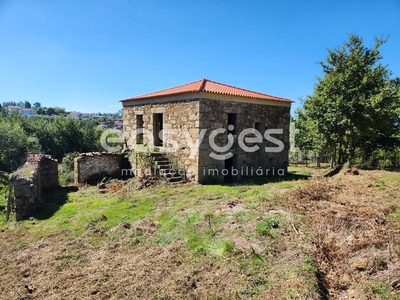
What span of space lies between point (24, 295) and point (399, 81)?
1923cm

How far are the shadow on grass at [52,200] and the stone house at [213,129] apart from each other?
13.1ft

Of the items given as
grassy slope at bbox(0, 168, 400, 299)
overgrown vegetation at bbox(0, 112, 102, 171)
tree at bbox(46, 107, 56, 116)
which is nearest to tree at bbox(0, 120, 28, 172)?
overgrown vegetation at bbox(0, 112, 102, 171)

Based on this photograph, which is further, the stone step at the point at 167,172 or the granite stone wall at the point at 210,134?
the stone step at the point at 167,172

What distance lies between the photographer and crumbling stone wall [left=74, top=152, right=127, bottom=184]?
11.9m

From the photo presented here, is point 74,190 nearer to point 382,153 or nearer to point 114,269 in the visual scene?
point 114,269

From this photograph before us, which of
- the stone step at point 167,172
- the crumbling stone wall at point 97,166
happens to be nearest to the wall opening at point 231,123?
the stone step at point 167,172

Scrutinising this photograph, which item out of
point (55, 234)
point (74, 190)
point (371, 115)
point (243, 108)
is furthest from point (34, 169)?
point (371, 115)

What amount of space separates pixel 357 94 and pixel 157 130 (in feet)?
34.6

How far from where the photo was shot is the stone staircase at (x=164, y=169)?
10562 mm

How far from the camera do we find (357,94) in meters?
13.0

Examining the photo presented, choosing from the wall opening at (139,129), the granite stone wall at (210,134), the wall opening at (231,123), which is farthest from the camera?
the wall opening at (139,129)

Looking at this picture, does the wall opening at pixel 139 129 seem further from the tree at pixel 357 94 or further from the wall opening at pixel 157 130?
the tree at pixel 357 94

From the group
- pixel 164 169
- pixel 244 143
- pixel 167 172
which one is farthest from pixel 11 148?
pixel 244 143

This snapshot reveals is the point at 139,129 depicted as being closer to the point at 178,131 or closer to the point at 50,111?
the point at 178,131
